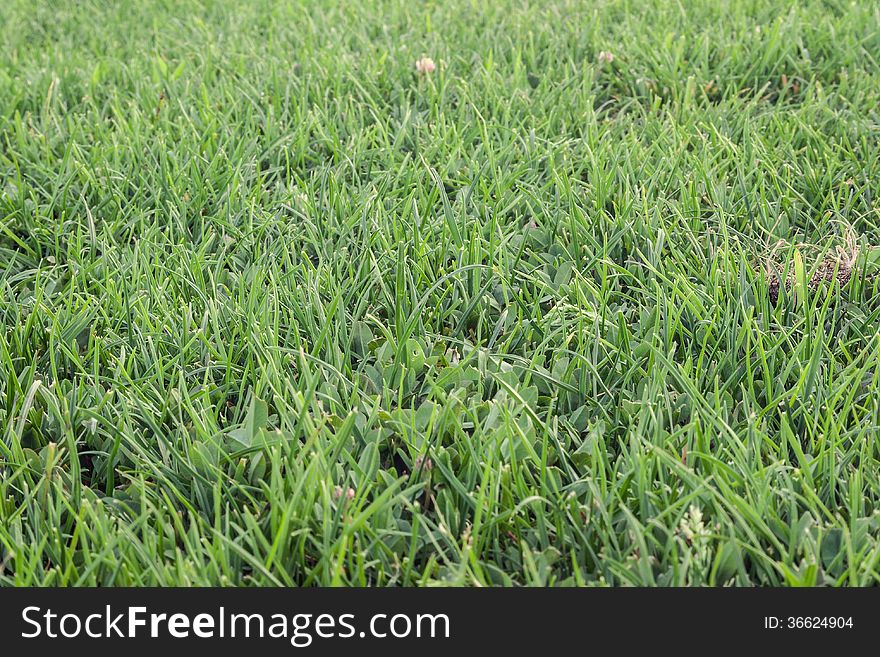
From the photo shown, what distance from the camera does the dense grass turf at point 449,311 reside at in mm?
1393

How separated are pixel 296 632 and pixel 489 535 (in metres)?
0.33

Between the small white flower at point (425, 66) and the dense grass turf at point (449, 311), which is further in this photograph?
the small white flower at point (425, 66)

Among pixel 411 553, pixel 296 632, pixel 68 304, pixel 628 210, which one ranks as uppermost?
pixel 628 210

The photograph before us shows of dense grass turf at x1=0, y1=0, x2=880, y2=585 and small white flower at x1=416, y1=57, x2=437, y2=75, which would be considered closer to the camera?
dense grass turf at x1=0, y1=0, x2=880, y2=585

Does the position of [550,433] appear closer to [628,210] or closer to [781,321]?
[781,321]

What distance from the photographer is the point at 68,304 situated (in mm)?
1879

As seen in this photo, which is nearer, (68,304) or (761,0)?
(68,304)

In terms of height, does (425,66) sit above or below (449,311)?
above

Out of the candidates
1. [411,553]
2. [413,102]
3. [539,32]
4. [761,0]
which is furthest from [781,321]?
[761,0]

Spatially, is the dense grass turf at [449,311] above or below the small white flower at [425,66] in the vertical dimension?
below

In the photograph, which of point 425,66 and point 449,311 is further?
point 425,66

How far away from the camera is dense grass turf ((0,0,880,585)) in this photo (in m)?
→ 1.39

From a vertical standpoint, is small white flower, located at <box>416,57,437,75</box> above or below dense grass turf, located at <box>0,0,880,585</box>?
above

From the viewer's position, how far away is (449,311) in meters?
1.90
